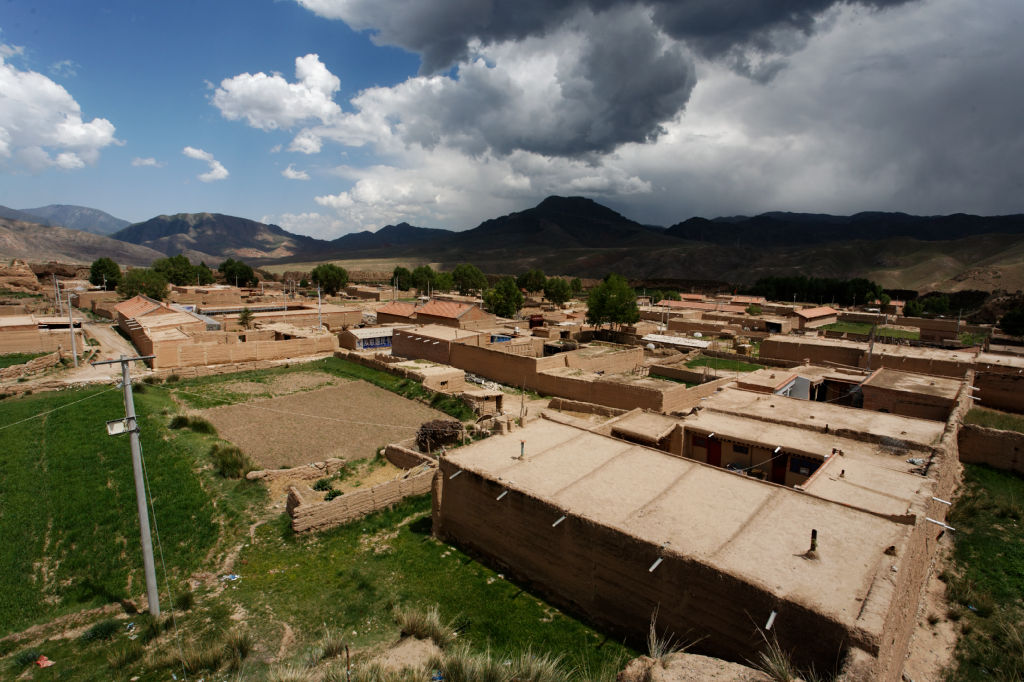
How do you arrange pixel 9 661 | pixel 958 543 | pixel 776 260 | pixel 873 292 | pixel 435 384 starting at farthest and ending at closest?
pixel 776 260
pixel 873 292
pixel 435 384
pixel 958 543
pixel 9 661

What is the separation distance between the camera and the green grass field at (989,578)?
30.3ft

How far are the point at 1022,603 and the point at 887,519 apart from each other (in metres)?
4.07

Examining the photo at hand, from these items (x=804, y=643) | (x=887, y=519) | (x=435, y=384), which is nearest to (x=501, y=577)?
(x=804, y=643)

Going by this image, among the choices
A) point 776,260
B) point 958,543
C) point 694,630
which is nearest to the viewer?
point 694,630

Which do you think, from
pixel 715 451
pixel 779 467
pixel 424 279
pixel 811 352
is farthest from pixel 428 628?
pixel 424 279

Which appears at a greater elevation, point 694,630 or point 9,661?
point 694,630

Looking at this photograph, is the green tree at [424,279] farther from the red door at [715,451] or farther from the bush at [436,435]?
the red door at [715,451]

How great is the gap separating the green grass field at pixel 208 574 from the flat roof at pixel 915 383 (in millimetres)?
17503

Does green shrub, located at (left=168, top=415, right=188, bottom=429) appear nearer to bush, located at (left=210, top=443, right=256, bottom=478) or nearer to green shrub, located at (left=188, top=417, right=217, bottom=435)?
green shrub, located at (left=188, top=417, right=217, bottom=435)

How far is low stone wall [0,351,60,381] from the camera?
27.3 meters

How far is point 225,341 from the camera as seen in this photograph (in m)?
35.4

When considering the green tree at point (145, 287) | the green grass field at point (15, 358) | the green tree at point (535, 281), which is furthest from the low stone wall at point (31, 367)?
the green tree at point (535, 281)

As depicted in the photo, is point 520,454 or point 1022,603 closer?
point 1022,603

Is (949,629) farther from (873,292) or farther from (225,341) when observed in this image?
(873,292)
